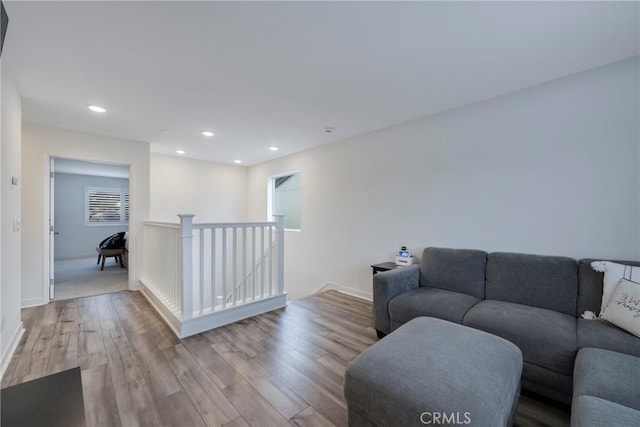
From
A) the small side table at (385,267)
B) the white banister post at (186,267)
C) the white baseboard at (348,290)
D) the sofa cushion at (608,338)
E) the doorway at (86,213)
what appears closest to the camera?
the sofa cushion at (608,338)

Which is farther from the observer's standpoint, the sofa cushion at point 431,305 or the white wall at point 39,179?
the white wall at point 39,179

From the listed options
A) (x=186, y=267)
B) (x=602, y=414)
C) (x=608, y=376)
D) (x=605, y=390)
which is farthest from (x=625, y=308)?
(x=186, y=267)

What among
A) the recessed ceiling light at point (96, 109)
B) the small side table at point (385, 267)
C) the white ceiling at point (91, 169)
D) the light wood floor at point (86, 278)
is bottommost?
the light wood floor at point (86, 278)

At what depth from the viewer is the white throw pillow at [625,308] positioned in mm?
1559

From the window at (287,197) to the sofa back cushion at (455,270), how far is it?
2665 mm

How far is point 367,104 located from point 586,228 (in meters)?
2.20

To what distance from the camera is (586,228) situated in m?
2.14

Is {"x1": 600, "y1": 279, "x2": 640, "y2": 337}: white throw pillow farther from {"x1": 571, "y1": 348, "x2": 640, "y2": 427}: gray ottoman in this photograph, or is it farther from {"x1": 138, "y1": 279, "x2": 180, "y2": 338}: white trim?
{"x1": 138, "y1": 279, "x2": 180, "y2": 338}: white trim

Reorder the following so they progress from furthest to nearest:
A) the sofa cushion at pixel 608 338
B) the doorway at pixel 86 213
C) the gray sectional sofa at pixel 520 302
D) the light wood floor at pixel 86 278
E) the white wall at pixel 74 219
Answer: the white wall at pixel 74 219 → the doorway at pixel 86 213 → the light wood floor at pixel 86 278 → the gray sectional sofa at pixel 520 302 → the sofa cushion at pixel 608 338

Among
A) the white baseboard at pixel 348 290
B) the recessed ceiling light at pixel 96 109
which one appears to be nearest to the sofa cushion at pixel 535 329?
the white baseboard at pixel 348 290

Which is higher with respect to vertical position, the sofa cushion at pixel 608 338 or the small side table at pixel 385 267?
the small side table at pixel 385 267

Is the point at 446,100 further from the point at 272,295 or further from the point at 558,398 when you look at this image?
the point at 272,295

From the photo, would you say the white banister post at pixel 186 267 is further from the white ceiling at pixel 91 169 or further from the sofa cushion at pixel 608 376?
the white ceiling at pixel 91 169

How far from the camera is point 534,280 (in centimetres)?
216
